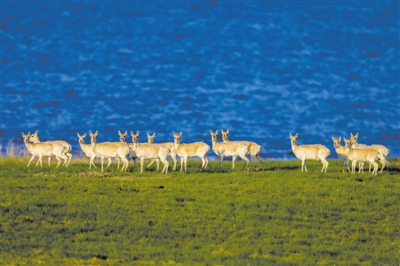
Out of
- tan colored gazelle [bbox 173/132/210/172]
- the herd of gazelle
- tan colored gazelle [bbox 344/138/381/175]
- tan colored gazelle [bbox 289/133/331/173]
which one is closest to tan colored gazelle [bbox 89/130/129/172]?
the herd of gazelle

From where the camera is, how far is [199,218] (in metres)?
28.0

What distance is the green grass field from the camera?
23.6 metres

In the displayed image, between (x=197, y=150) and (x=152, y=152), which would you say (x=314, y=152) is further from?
(x=152, y=152)

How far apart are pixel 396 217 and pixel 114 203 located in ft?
32.9

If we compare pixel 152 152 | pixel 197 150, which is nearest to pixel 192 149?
pixel 197 150

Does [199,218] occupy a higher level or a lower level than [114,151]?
lower

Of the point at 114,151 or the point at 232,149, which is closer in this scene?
the point at 114,151

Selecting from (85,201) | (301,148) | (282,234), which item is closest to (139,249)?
(282,234)

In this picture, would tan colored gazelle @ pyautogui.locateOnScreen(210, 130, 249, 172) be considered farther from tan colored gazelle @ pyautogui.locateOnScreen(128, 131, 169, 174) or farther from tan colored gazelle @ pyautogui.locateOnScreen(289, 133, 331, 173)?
tan colored gazelle @ pyautogui.locateOnScreen(128, 131, 169, 174)

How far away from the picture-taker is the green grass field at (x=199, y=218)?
23594mm

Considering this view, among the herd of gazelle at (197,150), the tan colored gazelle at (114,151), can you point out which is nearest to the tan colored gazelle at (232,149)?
the herd of gazelle at (197,150)

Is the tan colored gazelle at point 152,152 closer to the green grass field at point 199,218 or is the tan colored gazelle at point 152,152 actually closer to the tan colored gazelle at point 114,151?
the tan colored gazelle at point 114,151

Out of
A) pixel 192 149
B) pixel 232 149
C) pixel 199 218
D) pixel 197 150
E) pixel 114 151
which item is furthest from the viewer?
pixel 232 149

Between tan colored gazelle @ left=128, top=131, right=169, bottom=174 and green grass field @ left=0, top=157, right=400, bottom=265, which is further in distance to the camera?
tan colored gazelle @ left=128, top=131, right=169, bottom=174
